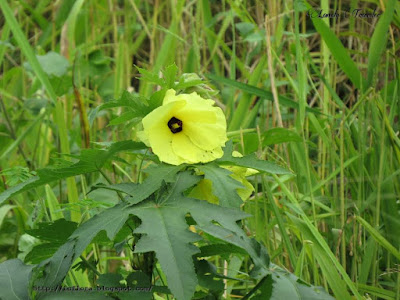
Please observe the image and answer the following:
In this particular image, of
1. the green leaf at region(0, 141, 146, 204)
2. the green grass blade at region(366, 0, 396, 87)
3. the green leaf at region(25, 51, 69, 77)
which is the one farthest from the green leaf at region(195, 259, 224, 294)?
the green leaf at region(25, 51, 69, 77)

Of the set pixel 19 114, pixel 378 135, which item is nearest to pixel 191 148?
pixel 378 135

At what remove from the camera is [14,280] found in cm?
69

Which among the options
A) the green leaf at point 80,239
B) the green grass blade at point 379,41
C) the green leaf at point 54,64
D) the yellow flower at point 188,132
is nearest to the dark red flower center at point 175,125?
the yellow flower at point 188,132

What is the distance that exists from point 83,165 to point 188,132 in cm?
13

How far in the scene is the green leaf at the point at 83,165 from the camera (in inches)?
26.4

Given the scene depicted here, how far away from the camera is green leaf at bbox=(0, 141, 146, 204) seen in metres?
0.67

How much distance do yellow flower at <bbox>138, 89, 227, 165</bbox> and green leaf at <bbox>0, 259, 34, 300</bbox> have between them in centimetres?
21

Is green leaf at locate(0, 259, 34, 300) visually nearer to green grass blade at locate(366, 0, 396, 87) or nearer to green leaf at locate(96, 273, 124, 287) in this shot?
→ green leaf at locate(96, 273, 124, 287)

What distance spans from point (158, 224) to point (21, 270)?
8.0 inches

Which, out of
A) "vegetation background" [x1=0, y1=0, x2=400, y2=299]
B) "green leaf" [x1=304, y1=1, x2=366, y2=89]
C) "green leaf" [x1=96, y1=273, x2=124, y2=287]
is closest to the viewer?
"green leaf" [x1=96, y1=273, x2=124, y2=287]

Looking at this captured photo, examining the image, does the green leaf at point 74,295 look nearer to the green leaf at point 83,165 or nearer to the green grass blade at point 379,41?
the green leaf at point 83,165

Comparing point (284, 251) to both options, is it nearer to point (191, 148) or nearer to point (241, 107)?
point (241, 107)

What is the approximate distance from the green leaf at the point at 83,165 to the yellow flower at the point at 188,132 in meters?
0.03

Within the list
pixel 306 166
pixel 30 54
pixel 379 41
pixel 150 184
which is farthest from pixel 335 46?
pixel 150 184
